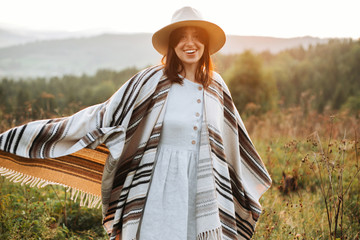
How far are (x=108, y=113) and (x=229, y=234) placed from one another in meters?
1.19

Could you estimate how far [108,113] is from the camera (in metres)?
2.16

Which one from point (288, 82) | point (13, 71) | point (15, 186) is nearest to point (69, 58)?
point (13, 71)

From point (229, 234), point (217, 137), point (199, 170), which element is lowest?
point (229, 234)

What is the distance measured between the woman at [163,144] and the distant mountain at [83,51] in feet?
36.5

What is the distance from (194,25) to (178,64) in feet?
0.97

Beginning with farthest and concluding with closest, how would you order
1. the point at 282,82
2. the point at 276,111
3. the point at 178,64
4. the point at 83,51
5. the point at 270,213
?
the point at 83,51
the point at 282,82
the point at 276,111
the point at 270,213
the point at 178,64

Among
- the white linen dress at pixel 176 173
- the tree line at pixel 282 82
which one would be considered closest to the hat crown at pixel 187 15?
the white linen dress at pixel 176 173

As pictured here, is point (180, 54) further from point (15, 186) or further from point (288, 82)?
point (288, 82)

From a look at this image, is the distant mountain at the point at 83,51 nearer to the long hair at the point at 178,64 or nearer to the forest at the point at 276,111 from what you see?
the forest at the point at 276,111

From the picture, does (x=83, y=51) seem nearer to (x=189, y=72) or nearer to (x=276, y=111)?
(x=276, y=111)

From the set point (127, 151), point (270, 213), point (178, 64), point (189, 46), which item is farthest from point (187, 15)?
point (270, 213)

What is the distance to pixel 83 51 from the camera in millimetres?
24000

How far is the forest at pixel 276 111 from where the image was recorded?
3.43 meters

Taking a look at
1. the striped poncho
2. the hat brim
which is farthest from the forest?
the hat brim
